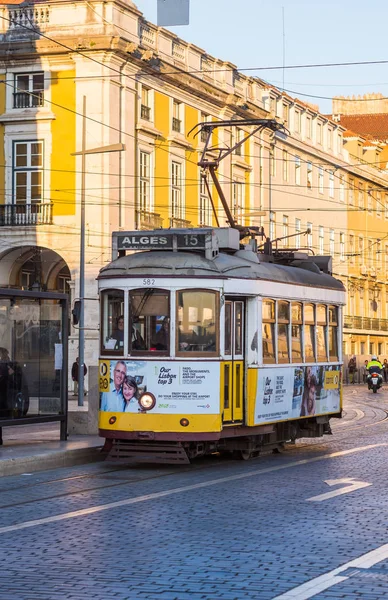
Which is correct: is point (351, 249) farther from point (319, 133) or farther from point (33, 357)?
point (33, 357)

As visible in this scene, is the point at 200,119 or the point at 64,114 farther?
the point at 200,119

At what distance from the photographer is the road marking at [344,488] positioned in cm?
1360

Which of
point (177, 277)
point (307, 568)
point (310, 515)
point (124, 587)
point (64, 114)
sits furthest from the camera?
point (64, 114)

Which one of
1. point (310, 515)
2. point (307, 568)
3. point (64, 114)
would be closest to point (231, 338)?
point (310, 515)

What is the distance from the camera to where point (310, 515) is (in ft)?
39.9

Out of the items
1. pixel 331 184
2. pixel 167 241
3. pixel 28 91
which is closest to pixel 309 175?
pixel 331 184

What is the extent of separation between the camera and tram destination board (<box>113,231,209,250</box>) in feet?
57.5

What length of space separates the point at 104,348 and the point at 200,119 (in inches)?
1405

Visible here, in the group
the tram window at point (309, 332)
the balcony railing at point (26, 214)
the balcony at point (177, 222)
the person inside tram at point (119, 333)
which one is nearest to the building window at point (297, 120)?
the balcony at point (177, 222)

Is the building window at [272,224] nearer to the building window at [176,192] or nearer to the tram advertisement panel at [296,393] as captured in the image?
the building window at [176,192]

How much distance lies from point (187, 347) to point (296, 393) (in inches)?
126

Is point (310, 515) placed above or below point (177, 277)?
below

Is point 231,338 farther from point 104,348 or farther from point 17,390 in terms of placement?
point 17,390

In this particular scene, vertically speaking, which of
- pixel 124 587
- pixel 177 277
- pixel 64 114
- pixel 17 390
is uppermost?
pixel 64 114
